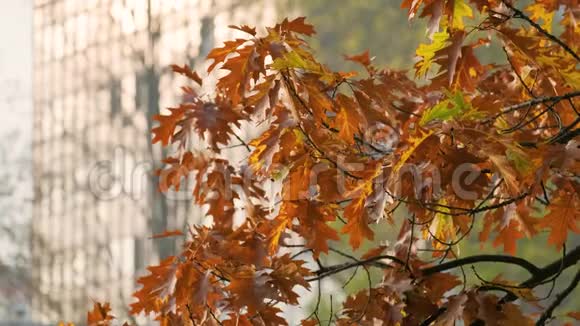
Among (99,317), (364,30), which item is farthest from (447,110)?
(364,30)

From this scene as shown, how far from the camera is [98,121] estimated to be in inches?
373

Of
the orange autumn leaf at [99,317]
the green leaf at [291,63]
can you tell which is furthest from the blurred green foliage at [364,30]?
the green leaf at [291,63]

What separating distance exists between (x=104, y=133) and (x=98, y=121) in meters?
0.24

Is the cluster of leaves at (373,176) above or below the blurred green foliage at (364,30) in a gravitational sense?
below

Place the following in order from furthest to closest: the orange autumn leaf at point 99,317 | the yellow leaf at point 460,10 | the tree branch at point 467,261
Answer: the orange autumn leaf at point 99,317
the tree branch at point 467,261
the yellow leaf at point 460,10

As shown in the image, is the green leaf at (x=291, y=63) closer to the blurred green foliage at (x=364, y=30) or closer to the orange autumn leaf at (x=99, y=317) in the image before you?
the orange autumn leaf at (x=99, y=317)

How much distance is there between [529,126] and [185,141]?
0.57m

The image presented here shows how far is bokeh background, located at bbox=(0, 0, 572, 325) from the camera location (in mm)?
8195

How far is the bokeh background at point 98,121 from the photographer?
8.20 meters

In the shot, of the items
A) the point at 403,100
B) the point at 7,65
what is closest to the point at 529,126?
the point at 403,100

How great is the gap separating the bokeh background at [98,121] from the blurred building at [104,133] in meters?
0.01

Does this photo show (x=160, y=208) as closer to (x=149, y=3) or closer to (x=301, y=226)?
(x=149, y=3)

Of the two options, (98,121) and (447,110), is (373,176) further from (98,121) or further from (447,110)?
(98,121)

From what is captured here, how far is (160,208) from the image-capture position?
27.3 ft
